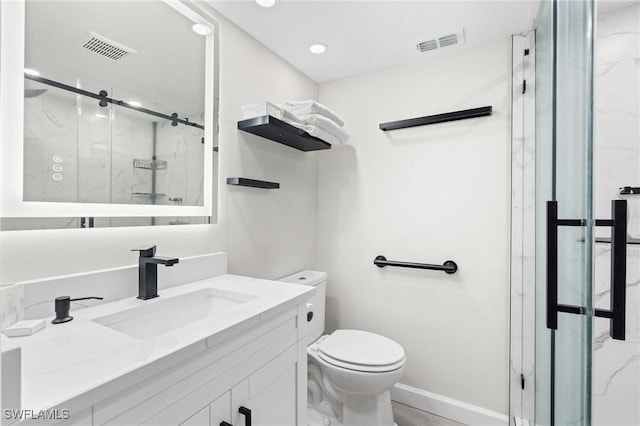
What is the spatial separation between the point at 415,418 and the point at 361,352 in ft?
2.05

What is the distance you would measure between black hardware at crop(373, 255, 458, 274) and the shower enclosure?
37cm

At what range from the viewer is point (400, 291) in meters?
1.99

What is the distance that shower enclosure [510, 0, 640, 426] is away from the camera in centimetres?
74

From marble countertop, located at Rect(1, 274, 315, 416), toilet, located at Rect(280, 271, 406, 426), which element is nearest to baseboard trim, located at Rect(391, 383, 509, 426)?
toilet, located at Rect(280, 271, 406, 426)

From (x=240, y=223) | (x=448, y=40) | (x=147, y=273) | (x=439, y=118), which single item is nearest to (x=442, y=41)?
(x=448, y=40)

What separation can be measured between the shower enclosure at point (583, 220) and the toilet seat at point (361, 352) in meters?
0.60

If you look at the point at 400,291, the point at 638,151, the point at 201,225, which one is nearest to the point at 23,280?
the point at 201,225

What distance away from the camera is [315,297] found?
1.90 meters

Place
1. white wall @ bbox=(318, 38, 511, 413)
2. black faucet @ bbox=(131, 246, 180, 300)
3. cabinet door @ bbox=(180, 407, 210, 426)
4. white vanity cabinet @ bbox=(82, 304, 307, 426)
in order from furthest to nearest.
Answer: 1. white wall @ bbox=(318, 38, 511, 413)
2. black faucet @ bbox=(131, 246, 180, 300)
3. cabinet door @ bbox=(180, 407, 210, 426)
4. white vanity cabinet @ bbox=(82, 304, 307, 426)

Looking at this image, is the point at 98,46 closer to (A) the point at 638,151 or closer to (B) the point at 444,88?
(B) the point at 444,88

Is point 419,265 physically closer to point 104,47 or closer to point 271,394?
point 271,394

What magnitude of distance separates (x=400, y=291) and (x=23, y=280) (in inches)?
70.5

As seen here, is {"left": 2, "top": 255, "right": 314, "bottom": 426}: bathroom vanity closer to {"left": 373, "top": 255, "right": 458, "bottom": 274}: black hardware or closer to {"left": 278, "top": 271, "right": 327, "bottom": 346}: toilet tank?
{"left": 278, "top": 271, "right": 327, "bottom": 346}: toilet tank

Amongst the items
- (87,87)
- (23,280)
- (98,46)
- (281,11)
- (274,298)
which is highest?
(281,11)
